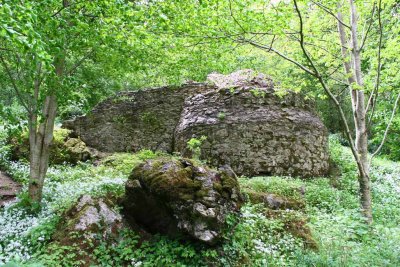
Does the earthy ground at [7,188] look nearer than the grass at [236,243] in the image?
No

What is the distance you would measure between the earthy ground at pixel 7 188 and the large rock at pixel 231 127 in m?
3.78

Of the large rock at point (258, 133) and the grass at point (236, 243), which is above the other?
the large rock at point (258, 133)

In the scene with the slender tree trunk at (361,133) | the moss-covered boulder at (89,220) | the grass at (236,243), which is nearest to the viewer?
the grass at (236,243)

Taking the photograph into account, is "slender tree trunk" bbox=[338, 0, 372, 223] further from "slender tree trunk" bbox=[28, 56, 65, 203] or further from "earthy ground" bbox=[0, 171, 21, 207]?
"earthy ground" bbox=[0, 171, 21, 207]

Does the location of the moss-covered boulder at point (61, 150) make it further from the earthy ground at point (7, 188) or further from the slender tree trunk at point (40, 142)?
the slender tree trunk at point (40, 142)

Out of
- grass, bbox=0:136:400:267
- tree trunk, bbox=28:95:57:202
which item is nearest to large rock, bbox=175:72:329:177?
grass, bbox=0:136:400:267

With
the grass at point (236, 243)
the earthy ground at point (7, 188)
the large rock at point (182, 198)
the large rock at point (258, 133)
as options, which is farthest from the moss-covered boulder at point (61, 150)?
the large rock at point (182, 198)

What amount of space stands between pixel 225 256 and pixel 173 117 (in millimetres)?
8122

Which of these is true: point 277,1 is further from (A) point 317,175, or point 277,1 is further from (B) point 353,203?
(A) point 317,175

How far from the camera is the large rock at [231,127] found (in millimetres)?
9961

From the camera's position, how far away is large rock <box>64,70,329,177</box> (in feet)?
32.7

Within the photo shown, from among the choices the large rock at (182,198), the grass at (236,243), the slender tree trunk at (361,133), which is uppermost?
the slender tree trunk at (361,133)

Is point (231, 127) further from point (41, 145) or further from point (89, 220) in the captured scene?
point (89, 220)

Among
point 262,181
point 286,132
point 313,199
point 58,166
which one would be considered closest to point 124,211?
point 262,181
